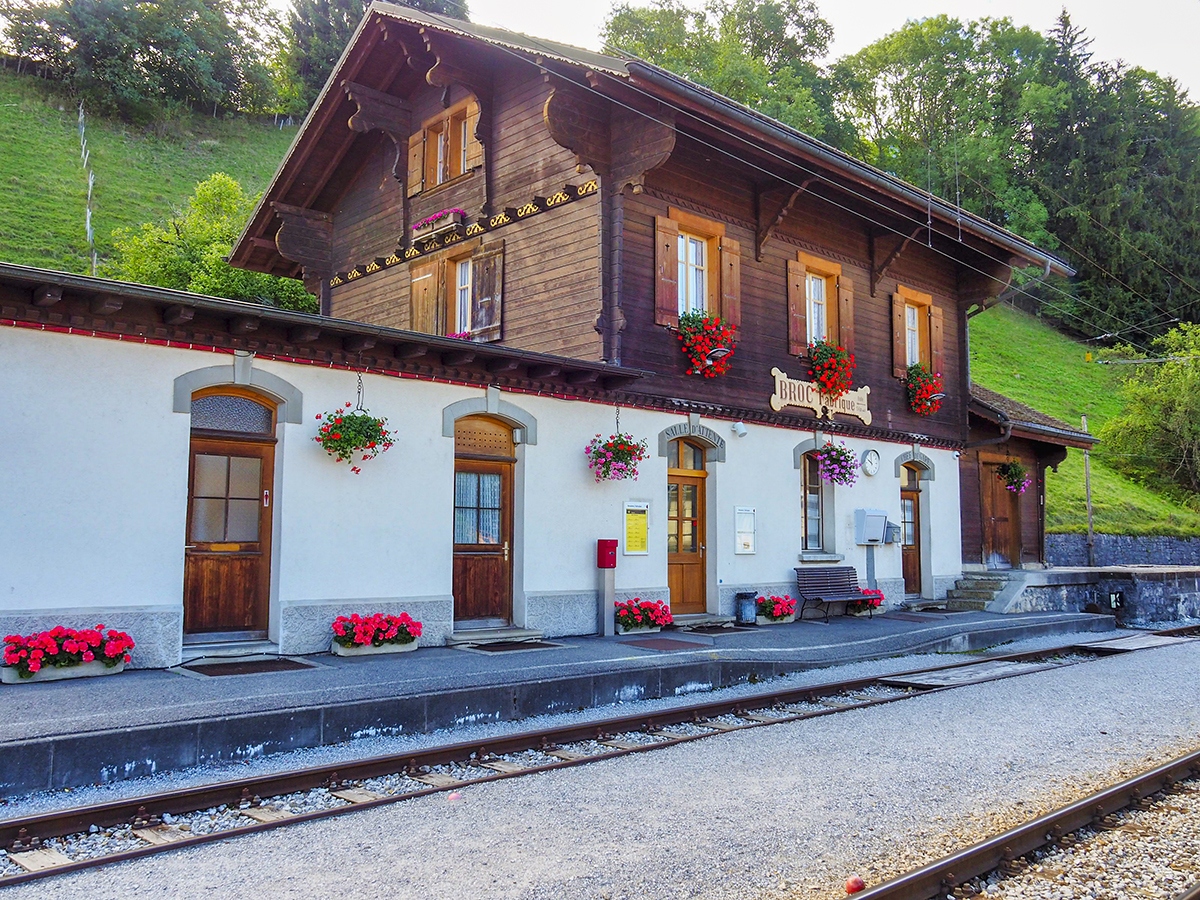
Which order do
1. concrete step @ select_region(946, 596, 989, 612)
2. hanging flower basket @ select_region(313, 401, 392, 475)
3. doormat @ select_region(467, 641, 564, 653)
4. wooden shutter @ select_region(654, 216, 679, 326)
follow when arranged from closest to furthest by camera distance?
hanging flower basket @ select_region(313, 401, 392, 475)
doormat @ select_region(467, 641, 564, 653)
wooden shutter @ select_region(654, 216, 679, 326)
concrete step @ select_region(946, 596, 989, 612)

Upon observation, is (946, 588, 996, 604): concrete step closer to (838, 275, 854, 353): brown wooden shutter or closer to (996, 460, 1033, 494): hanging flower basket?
(996, 460, 1033, 494): hanging flower basket

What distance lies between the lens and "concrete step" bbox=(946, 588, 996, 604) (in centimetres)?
1803

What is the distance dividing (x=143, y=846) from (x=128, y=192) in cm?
3771

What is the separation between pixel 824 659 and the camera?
11.8 metres

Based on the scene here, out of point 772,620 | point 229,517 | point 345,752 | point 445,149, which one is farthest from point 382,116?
point 345,752

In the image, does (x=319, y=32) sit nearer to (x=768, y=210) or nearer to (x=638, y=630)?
(x=768, y=210)

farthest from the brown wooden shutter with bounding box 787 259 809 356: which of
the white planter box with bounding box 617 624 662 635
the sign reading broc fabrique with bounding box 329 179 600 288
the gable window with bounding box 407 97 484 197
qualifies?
the white planter box with bounding box 617 624 662 635

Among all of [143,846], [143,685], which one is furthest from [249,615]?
[143,846]

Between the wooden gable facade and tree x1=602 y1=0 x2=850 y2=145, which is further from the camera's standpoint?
tree x1=602 y1=0 x2=850 y2=145

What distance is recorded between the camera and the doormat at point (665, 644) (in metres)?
11.2

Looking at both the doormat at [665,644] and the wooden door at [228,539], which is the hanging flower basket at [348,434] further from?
the doormat at [665,644]

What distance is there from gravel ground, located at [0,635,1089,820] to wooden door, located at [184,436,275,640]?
311 centimetres

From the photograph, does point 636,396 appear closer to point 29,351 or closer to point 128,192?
point 29,351

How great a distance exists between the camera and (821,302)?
16.6 meters
